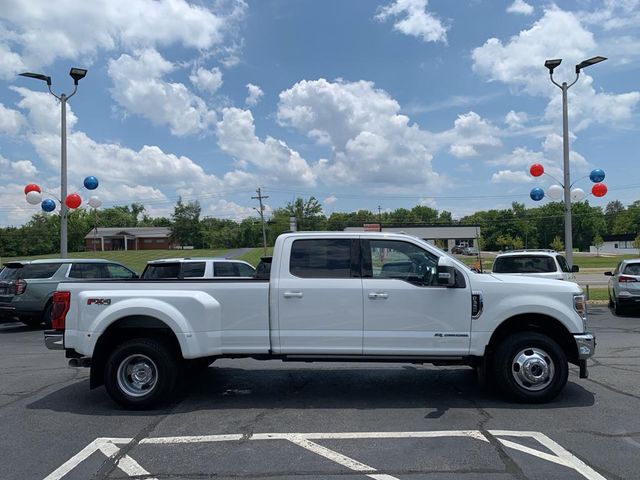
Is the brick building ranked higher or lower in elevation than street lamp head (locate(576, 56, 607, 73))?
lower

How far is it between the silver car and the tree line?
268ft

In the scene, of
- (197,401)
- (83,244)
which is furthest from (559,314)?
(83,244)

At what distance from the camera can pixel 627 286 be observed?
1503cm

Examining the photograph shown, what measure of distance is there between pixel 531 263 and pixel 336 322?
8.53 meters

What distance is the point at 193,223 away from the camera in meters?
113

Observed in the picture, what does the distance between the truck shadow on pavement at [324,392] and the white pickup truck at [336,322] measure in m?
0.38

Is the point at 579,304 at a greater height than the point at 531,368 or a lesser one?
greater

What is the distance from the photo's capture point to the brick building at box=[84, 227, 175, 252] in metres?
106

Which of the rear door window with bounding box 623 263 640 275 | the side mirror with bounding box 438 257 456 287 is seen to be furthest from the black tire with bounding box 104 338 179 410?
the rear door window with bounding box 623 263 640 275

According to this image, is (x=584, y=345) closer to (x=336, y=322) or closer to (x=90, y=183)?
(x=336, y=322)

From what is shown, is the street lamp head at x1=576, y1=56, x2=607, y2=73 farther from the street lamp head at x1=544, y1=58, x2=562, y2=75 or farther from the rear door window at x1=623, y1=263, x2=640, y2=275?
the rear door window at x1=623, y1=263, x2=640, y2=275

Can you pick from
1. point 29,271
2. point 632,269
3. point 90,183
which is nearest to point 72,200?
point 90,183

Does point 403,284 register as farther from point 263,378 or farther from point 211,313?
point 263,378

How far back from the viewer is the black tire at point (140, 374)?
6.09 m
